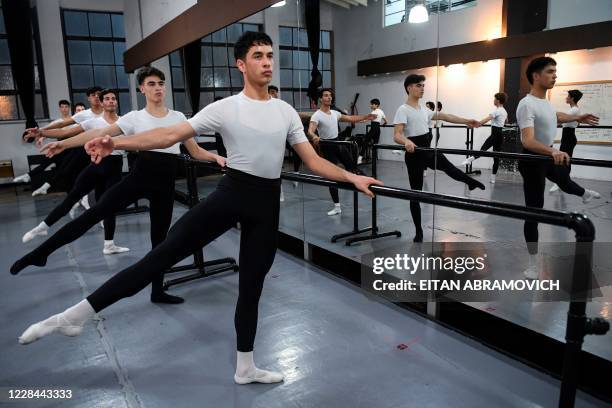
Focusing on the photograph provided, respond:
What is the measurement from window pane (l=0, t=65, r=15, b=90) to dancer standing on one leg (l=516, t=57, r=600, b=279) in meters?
10.1

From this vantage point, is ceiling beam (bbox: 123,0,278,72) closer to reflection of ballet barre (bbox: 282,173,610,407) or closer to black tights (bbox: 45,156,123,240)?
black tights (bbox: 45,156,123,240)

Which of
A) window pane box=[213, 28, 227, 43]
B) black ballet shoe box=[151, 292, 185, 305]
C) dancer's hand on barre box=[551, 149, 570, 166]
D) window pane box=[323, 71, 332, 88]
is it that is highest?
window pane box=[213, 28, 227, 43]

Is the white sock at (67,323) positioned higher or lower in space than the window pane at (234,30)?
lower

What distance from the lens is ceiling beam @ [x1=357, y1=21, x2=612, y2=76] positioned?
2.44 meters

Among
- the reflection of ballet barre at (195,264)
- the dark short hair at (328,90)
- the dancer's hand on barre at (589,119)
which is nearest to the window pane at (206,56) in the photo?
the dark short hair at (328,90)

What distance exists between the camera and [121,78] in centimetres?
1035

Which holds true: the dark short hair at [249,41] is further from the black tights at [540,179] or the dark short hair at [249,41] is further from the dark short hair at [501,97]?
the black tights at [540,179]

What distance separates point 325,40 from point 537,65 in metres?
2.02

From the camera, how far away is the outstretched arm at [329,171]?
194 cm

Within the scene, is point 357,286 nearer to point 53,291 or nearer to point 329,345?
point 329,345

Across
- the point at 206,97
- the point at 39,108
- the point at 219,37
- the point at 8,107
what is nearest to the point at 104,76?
the point at 39,108

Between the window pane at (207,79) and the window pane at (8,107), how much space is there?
195 inches

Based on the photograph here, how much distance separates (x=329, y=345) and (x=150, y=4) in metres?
7.04

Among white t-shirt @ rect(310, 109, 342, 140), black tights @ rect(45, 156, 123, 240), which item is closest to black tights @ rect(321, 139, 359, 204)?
white t-shirt @ rect(310, 109, 342, 140)
